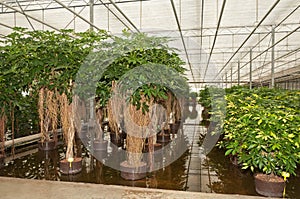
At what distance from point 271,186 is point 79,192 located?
200 centimetres

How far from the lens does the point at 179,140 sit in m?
5.97

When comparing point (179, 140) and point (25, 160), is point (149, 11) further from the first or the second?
point (25, 160)

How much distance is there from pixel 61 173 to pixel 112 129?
179 centimetres

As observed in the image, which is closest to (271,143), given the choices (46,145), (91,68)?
(91,68)

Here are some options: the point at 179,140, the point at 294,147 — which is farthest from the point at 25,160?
the point at 294,147

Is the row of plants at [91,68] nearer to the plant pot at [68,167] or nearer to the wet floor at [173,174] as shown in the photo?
the plant pot at [68,167]

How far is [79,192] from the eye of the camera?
260cm

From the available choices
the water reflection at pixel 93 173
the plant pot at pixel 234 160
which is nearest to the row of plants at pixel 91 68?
the water reflection at pixel 93 173

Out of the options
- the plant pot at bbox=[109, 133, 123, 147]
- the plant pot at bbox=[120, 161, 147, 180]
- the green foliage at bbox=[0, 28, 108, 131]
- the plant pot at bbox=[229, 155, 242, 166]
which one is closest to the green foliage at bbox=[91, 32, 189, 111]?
the green foliage at bbox=[0, 28, 108, 131]

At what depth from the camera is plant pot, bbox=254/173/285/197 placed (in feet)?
9.05

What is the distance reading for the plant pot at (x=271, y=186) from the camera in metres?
2.76

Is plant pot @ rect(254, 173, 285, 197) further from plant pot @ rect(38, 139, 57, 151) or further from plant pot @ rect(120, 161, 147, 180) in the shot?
plant pot @ rect(38, 139, 57, 151)

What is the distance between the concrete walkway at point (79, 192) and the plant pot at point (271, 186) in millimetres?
422

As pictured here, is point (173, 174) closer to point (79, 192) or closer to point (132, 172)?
point (132, 172)
